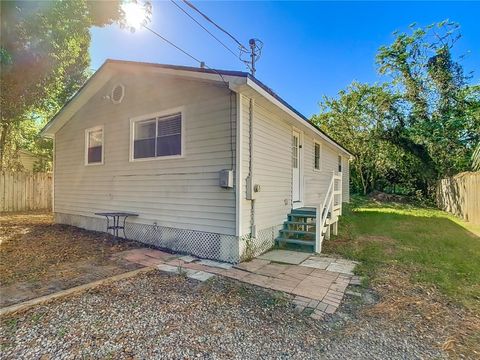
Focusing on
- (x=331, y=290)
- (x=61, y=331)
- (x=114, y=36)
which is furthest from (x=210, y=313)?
(x=114, y=36)

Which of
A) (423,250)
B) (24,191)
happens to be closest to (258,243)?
(423,250)

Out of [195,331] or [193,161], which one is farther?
[193,161]

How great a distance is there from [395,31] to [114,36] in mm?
15714

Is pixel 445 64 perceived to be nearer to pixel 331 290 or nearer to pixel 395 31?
pixel 395 31

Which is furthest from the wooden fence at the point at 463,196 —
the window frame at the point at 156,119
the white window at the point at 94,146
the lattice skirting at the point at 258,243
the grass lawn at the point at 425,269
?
the white window at the point at 94,146

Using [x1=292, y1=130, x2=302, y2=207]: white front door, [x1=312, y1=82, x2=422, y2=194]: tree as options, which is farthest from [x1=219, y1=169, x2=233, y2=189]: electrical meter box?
[x1=312, y1=82, x2=422, y2=194]: tree

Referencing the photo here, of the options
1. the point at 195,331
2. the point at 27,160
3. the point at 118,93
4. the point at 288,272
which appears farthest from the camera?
the point at 27,160

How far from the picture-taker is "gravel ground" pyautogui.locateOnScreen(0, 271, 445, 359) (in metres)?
2.36

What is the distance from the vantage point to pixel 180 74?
5.55m

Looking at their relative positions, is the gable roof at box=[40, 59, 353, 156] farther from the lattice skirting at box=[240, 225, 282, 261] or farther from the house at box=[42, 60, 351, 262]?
the lattice skirting at box=[240, 225, 282, 261]

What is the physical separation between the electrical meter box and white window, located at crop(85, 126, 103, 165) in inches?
180

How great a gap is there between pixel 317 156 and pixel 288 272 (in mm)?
6362

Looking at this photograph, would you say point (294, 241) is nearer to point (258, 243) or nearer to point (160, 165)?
point (258, 243)

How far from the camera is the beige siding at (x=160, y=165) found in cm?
523
